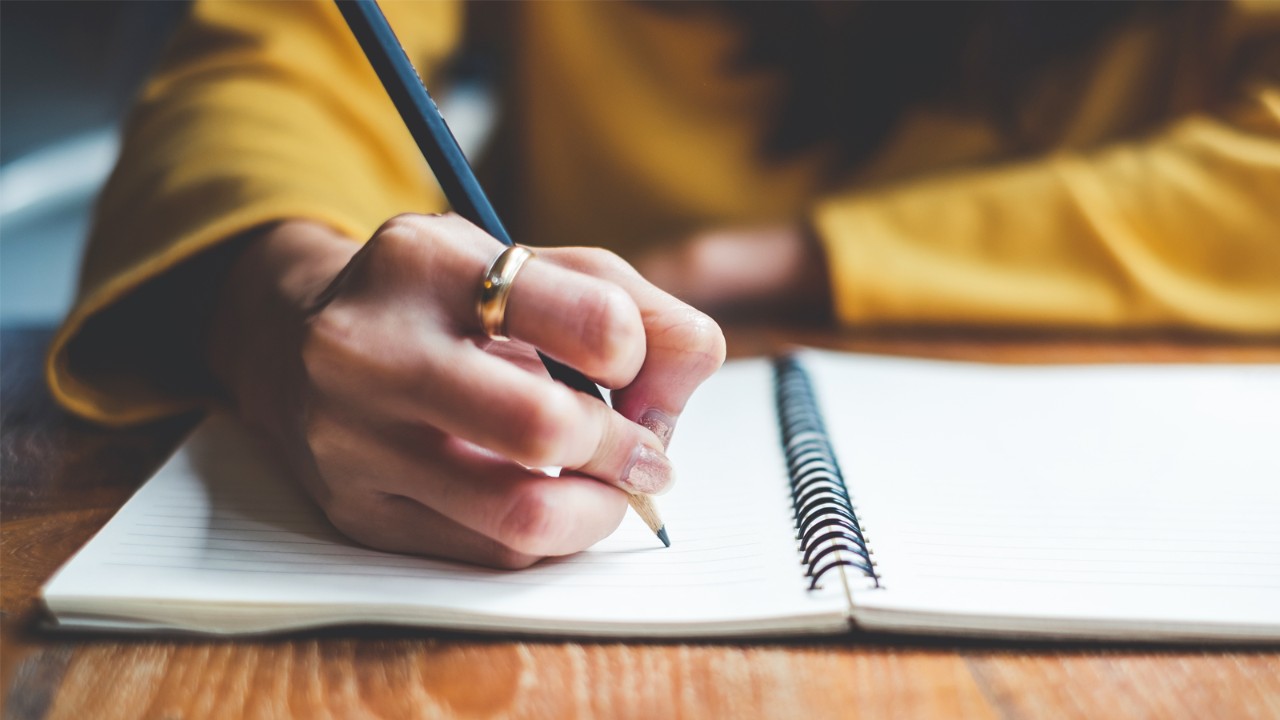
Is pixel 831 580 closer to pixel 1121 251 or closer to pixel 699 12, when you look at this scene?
pixel 1121 251

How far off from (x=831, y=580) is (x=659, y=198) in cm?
64

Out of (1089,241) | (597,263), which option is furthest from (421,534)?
(1089,241)

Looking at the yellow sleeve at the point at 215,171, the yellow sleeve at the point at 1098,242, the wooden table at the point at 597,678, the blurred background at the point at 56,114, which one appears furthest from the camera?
the blurred background at the point at 56,114

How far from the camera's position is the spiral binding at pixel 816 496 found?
337mm

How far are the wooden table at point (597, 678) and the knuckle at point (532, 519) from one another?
4cm

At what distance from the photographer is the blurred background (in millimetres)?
1274

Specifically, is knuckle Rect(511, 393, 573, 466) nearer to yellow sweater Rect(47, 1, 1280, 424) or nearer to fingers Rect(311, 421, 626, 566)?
fingers Rect(311, 421, 626, 566)

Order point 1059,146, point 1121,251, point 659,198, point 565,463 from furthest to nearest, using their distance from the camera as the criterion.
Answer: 1. point 659,198
2. point 1059,146
3. point 1121,251
4. point 565,463

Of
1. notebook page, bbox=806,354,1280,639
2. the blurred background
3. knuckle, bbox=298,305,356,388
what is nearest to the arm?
notebook page, bbox=806,354,1280,639

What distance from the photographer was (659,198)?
92 cm

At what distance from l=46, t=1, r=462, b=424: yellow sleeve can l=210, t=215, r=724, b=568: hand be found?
18cm

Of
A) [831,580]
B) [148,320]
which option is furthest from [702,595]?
[148,320]

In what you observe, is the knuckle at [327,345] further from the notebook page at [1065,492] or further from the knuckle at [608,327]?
the notebook page at [1065,492]

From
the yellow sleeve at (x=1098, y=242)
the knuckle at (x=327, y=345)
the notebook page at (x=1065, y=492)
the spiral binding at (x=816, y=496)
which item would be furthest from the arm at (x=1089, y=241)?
the knuckle at (x=327, y=345)
